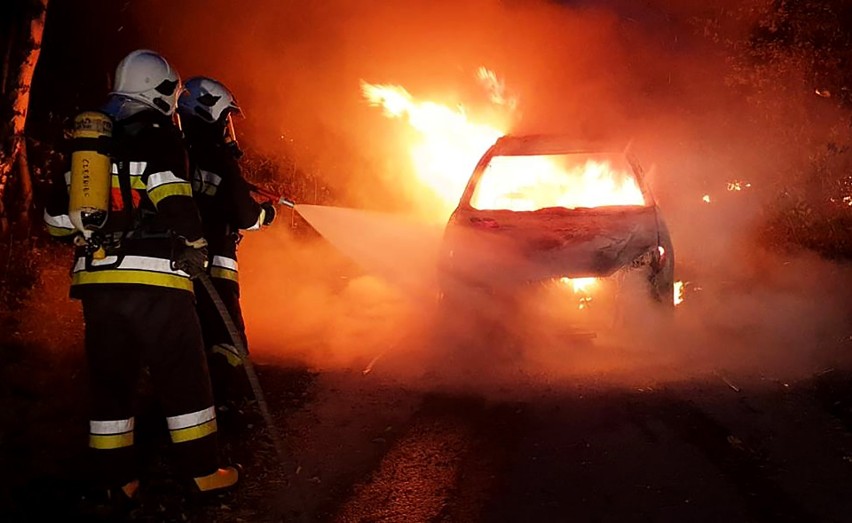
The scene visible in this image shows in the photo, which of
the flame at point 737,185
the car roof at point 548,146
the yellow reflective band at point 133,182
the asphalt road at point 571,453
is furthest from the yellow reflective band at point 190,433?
the flame at point 737,185

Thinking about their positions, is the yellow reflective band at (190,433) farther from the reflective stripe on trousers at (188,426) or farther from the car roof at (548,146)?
the car roof at (548,146)

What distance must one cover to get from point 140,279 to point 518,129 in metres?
13.4

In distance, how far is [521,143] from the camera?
23.7ft

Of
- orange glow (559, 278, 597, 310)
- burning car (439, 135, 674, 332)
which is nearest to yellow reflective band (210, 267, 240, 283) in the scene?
burning car (439, 135, 674, 332)

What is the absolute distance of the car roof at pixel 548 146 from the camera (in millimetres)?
7051

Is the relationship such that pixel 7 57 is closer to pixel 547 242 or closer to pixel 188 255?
pixel 188 255

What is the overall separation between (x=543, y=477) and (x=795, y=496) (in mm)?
1149

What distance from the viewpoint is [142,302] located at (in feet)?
11.6

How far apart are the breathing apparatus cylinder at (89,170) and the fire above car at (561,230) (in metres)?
3.15

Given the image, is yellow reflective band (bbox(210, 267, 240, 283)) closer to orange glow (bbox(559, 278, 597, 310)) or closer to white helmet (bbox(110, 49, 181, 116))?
white helmet (bbox(110, 49, 181, 116))

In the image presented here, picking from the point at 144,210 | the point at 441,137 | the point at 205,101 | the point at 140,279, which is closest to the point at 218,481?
the point at 140,279

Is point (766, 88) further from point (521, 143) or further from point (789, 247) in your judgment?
point (521, 143)

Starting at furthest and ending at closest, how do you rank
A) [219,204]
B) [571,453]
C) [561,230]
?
[561,230]
[219,204]
[571,453]

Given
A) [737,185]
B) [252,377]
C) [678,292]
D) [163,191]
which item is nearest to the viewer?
[163,191]
